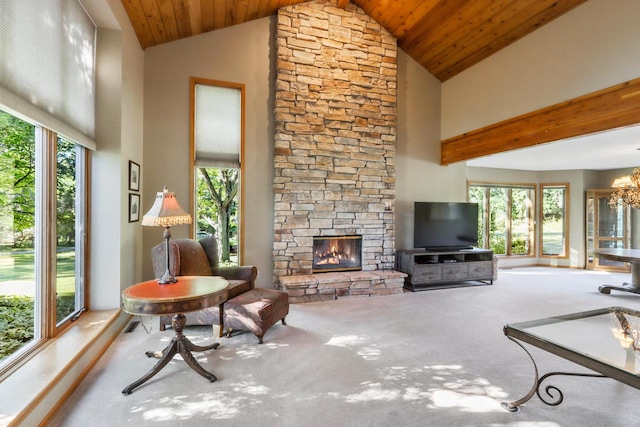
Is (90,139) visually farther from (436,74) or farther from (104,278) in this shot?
(436,74)

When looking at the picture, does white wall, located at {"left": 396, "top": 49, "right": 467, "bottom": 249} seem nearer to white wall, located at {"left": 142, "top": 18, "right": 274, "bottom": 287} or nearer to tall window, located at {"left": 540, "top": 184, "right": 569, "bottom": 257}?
white wall, located at {"left": 142, "top": 18, "right": 274, "bottom": 287}

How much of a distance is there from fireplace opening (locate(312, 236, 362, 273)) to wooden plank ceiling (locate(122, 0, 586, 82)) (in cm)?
336

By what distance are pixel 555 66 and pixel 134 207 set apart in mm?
5424

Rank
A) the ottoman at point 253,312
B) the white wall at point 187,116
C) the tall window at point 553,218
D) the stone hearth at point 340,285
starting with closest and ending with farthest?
the ottoman at point 253,312
the white wall at point 187,116
the stone hearth at point 340,285
the tall window at point 553,218

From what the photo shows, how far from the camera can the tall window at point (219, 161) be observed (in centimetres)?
445

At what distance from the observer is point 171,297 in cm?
216

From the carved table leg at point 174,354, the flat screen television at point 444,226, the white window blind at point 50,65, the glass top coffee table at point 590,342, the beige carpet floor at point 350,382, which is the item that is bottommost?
the beige carpet floor at point 350,382

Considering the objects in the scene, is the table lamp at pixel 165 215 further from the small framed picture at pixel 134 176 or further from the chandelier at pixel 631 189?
the chandelier at pixel 631 189

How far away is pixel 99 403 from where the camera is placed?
2.02m

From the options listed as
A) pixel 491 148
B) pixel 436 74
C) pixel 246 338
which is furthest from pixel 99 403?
pixel 436 74

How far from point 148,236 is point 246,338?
2129 millimetres

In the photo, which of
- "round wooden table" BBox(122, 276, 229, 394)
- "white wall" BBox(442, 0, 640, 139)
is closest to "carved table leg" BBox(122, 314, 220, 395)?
"round wooden table" BBox(122, 276, 229, 394)

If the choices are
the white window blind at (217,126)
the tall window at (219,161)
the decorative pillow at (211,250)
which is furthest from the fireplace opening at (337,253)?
the white window blind at (217,126)

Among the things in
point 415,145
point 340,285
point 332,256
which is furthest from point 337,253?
point 415,145
